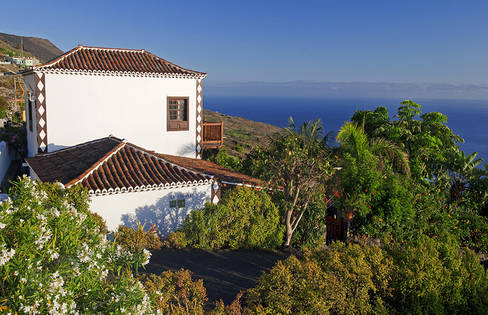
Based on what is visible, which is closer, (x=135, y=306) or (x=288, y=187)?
(x=135, y=306)

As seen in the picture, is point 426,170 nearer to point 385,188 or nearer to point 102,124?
point 385,188

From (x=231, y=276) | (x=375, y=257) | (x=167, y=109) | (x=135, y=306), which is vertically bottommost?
(x=231, y=276)

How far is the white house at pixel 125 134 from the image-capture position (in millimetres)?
12414

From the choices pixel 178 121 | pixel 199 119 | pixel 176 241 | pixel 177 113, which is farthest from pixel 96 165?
pixel 199 119

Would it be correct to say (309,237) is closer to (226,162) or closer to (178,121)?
(178,121)

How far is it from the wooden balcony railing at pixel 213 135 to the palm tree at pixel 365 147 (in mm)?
6555

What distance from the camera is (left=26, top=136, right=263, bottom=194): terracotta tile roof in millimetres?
12047

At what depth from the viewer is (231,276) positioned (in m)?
10.1

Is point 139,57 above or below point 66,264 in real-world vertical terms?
above

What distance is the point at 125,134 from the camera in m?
17.1

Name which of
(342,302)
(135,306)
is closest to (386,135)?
(342,302)

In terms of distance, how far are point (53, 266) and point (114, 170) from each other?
9.15 metres

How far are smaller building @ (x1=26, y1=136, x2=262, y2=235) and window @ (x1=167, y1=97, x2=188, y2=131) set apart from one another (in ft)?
13.9

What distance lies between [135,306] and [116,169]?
980 centimetres
